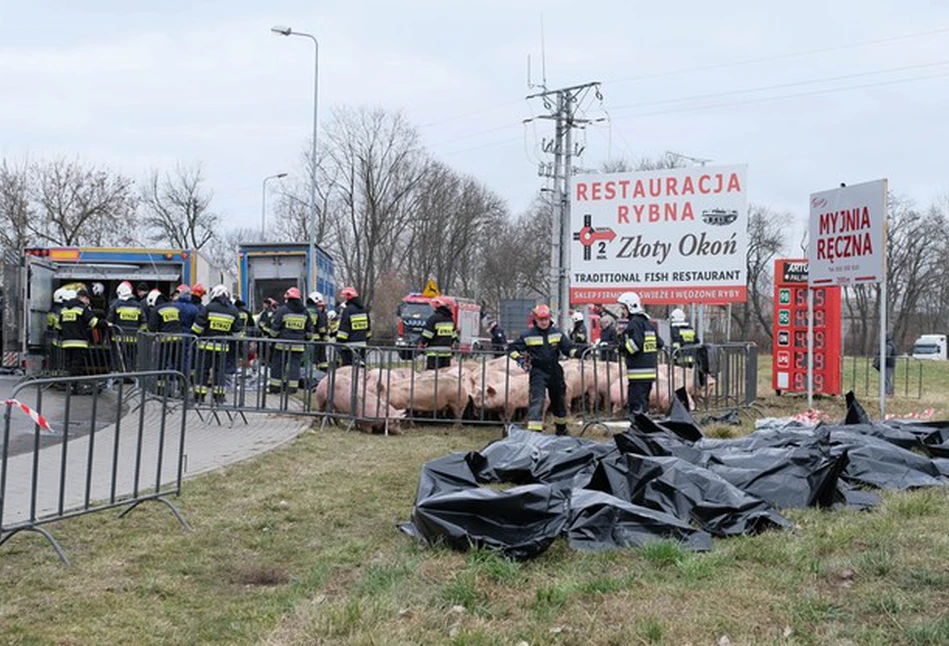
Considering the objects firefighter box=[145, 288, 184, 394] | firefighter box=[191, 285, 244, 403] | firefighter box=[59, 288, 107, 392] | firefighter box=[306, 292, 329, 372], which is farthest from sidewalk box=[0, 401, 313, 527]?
firefighter box=[306, 292, 329, 372]

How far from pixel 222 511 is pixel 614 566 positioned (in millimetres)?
3223

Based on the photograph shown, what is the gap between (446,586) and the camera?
4.66 meters

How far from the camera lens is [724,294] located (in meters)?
16.0

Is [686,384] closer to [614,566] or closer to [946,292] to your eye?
[614,566]

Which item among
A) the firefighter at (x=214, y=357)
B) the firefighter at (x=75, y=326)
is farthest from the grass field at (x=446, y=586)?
the firefighter at (x=75, y=326)

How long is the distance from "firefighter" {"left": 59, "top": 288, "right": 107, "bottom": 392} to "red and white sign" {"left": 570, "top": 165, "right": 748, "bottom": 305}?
8.78m

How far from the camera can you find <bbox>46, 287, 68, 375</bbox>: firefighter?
1528cm

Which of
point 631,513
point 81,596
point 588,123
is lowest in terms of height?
point 81,596

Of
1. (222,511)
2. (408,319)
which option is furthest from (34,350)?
(408,319)

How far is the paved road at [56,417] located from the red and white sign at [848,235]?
34.1 feet

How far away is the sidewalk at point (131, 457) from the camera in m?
6.41

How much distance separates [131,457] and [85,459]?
0.44 m

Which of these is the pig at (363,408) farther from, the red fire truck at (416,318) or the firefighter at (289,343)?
the red fire truck at (416,318)

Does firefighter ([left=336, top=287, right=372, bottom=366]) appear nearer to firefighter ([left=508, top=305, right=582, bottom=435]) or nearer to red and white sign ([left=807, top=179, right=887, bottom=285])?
firefighter ([left=508, top=305, right=582, bottom=435])
